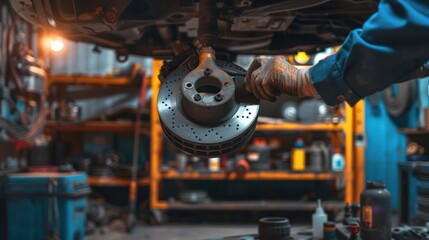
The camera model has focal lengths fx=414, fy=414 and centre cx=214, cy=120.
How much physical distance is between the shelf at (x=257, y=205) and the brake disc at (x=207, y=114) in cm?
255

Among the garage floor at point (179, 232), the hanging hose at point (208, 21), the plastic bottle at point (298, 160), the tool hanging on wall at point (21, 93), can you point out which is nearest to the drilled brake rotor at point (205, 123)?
the hanging hose at point (208, 21)

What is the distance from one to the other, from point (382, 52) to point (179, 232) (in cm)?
292

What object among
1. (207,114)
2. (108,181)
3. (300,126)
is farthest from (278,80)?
(108,181)

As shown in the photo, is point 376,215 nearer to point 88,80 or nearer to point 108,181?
point 108,181

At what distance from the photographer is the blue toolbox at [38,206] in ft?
8.86

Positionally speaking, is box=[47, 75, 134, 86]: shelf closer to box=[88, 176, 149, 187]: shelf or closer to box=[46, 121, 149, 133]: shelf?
box=[46, 121, 149, 133]: shelf

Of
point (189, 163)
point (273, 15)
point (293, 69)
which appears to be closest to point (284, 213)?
point (189, 163)

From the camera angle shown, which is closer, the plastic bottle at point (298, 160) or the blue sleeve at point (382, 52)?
the blue sleeve at point (382, 52)

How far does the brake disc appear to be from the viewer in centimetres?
118

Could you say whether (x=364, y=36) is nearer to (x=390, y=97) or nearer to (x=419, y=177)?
(x=419, y=177)

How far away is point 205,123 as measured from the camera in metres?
1.22

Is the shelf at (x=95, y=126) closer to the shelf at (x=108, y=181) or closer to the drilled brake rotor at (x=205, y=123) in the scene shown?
the shelf at (x=108, y=181)

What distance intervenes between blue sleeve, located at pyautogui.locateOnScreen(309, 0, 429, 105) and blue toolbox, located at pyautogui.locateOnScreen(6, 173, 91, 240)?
2237 mm

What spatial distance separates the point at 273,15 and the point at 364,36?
635mm
